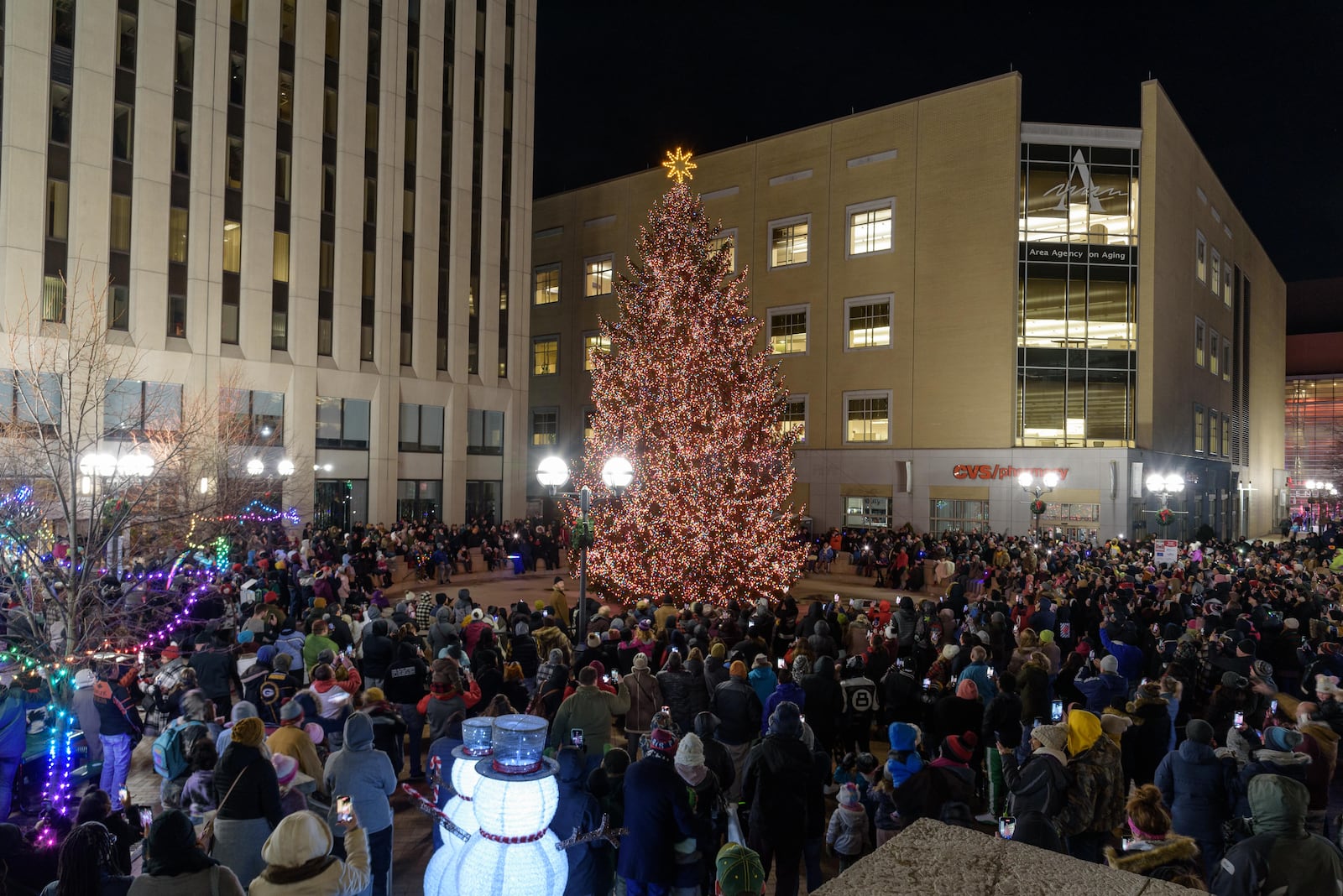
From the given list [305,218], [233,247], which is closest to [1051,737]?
[233,247]

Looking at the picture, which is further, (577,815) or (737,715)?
(737,715)

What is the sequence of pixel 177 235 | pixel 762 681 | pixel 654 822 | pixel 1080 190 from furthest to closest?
1. pixel 1080 190
2. pixel 177 235
3. pixel 762 681
4. pixel 654 822

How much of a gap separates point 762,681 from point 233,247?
32.8m

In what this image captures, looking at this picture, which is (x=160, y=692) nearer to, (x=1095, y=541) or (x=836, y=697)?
(x=836, y=697)

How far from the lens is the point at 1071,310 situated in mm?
38375

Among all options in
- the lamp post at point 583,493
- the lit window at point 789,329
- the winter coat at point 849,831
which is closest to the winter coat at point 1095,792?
the winter coat at point 849,831

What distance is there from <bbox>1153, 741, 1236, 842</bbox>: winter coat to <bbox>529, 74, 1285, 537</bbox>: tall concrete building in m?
32.6

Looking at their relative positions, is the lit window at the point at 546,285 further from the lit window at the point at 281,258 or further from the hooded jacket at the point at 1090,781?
the hooded jacket at the point at 1090,781

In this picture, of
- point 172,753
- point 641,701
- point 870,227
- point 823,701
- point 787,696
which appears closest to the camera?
point 172,753

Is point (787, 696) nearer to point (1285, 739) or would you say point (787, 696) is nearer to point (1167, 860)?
point (1285, 739)

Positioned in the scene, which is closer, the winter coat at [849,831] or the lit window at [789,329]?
the winter coat at [849,831]

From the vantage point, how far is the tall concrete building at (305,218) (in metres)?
30.2

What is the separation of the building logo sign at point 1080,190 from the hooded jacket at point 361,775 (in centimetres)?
3956

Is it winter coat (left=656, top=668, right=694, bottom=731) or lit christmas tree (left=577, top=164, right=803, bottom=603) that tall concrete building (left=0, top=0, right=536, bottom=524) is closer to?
lit christmas tree (left=577, top=164, right=803, bottom=603)
